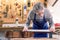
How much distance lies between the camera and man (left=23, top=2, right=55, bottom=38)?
2311 mm

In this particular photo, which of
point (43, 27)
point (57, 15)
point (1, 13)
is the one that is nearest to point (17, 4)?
point (1, 13)

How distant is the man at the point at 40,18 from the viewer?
7.58 ft

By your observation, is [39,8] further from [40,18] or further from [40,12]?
[40,18]

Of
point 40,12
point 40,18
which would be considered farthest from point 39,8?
point 40,18

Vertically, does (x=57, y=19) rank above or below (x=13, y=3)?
below

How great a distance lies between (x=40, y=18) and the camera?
2.52 m

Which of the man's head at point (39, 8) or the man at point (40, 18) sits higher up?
A: the man's head at point (39, 8)

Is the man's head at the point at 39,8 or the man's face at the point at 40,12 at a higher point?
the man's head at the point at 39,8

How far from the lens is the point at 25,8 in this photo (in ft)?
17.1

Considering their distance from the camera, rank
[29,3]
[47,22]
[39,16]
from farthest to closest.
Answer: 1. [29,3]
2. [47,22]
3. [39,16]

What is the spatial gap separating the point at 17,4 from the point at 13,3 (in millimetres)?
144

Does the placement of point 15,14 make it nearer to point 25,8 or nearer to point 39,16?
point 25,8

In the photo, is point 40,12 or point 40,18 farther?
point 40,18

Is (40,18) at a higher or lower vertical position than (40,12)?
lower
